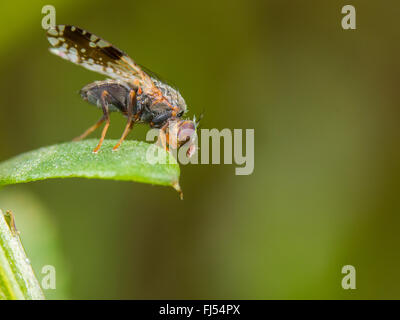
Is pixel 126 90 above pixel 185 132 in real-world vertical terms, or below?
above

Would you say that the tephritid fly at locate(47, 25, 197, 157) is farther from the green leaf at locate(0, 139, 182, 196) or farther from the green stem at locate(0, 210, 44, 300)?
the green stem at locate(0, 210, 44, 300)

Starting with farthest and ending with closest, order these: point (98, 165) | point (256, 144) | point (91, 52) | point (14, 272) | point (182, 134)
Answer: point (256, 144) < point (182, 134) < point (91, 52) < point (98, 165) < point (14, 272)

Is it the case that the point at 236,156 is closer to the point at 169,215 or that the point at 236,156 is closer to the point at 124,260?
the point at 169,215

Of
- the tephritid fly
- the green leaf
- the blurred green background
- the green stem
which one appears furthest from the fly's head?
the blurred green background

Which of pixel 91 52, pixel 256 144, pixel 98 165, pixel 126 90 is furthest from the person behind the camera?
pixel 256 144

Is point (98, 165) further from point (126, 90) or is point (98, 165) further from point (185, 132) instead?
point (126, 90)

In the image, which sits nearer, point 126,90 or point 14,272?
point 14,272

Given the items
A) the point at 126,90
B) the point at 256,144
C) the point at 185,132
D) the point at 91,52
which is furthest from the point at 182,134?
the point at 256,144
